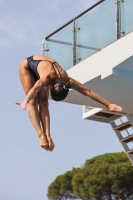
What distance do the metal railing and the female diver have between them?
6.75 metres

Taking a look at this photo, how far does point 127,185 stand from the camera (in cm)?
5456

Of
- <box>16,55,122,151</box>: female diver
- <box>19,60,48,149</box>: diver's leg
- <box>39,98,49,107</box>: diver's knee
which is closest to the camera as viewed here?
<box>16,55,122,151</box>: female diver

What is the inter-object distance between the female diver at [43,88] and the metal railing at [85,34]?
6749mm

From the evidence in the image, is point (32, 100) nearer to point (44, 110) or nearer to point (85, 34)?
point (44, 110)

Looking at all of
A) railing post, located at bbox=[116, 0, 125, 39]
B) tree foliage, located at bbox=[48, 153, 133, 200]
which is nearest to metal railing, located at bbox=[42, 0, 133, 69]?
railing post, located at bbox=[116, 0, 125, 39]

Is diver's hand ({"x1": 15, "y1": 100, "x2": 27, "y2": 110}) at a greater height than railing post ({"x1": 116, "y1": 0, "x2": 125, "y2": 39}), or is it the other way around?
railing post ({"x1": 116, "y1": 0, "x2": 125, "y2": 39})

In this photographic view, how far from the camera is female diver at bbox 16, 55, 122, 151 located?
28.6 feet

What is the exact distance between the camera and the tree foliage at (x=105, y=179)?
54219 mm

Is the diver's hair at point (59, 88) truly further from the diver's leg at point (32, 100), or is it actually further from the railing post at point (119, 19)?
the railing post at point (119, 19)

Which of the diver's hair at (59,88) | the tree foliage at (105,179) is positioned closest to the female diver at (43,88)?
the diver's hair at (59,88)

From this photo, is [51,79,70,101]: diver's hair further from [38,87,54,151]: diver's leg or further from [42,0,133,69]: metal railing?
[42,0,133,69]: metal railing

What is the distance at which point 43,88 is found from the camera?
30.5ft

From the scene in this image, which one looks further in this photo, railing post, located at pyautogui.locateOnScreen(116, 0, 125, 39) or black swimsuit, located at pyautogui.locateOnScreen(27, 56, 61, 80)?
railing post, located at pyautogui.locateOnScreen(116, 0, 125, 39)

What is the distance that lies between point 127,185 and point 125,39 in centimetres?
4032
